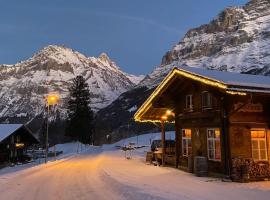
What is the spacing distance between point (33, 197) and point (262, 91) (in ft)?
→ 40.0

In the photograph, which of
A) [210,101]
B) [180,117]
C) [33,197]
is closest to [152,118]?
[180,117]

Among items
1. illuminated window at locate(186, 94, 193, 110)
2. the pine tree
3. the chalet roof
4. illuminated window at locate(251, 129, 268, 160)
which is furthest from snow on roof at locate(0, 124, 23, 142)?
illuminated window at locate(251, 129, 268, 160)

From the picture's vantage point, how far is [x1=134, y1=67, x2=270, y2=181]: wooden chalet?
19688mm

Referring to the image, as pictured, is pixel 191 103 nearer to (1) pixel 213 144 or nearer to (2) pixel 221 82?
(1) pixel 213 144

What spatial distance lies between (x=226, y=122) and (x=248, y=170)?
281 cm

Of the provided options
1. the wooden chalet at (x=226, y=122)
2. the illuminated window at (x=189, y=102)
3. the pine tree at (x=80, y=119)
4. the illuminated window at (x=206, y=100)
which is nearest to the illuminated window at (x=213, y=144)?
the wooden chalet at (x=226, y=122)

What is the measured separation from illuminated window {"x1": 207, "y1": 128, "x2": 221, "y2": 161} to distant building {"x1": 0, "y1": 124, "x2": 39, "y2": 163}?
32.3 metres

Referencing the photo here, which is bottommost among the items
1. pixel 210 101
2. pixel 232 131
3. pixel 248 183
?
pixel 248 183

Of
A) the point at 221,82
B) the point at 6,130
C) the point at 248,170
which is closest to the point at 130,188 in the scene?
the point at 248,170

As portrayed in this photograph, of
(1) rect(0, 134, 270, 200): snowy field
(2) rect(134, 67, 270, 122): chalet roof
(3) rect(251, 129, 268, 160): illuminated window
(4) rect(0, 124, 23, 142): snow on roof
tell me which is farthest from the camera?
(4) rect(0, 124, 23, 142): snow on roof

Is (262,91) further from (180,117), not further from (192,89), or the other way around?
(180,117)

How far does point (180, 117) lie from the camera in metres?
26.6

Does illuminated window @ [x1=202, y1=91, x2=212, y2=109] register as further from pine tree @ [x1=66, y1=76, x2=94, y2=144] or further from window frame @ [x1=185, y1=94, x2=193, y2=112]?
pine tree @ [x1=66, y1=76, x2=94, y2=144]

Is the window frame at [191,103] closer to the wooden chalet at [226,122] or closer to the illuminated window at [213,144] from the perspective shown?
the wooden chalet at [226,122]
